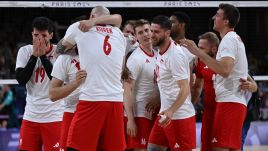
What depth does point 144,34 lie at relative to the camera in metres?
8.25

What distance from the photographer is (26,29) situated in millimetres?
17688

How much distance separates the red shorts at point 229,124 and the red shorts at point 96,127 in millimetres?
1573

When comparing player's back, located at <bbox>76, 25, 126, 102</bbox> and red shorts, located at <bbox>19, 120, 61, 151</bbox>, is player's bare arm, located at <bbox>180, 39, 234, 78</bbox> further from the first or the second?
red shorts, located at <bbox>19, 120, 61, 151</bbox>

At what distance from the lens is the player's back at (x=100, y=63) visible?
598 centimetres

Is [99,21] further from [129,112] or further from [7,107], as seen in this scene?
[7,107]

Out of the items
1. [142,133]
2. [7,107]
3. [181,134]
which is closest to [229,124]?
[181,134]

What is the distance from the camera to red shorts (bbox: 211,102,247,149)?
702 cm

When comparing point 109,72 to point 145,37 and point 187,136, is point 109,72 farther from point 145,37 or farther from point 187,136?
point 145,37

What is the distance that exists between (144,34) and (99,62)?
2371 millimetres

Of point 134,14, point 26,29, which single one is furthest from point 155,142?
point 26,29

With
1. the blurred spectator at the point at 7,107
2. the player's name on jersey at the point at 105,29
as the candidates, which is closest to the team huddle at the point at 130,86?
the player's name on jersey at the point at 105,29

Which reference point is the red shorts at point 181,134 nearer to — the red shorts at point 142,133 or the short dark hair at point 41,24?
the red shorts at point 142,133

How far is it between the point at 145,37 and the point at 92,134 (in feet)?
8.62

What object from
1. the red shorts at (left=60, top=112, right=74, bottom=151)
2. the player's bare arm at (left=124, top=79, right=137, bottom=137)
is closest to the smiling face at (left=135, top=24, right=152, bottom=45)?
the player's bare arm at (left=124, top=79, right=137, bottom=137)
